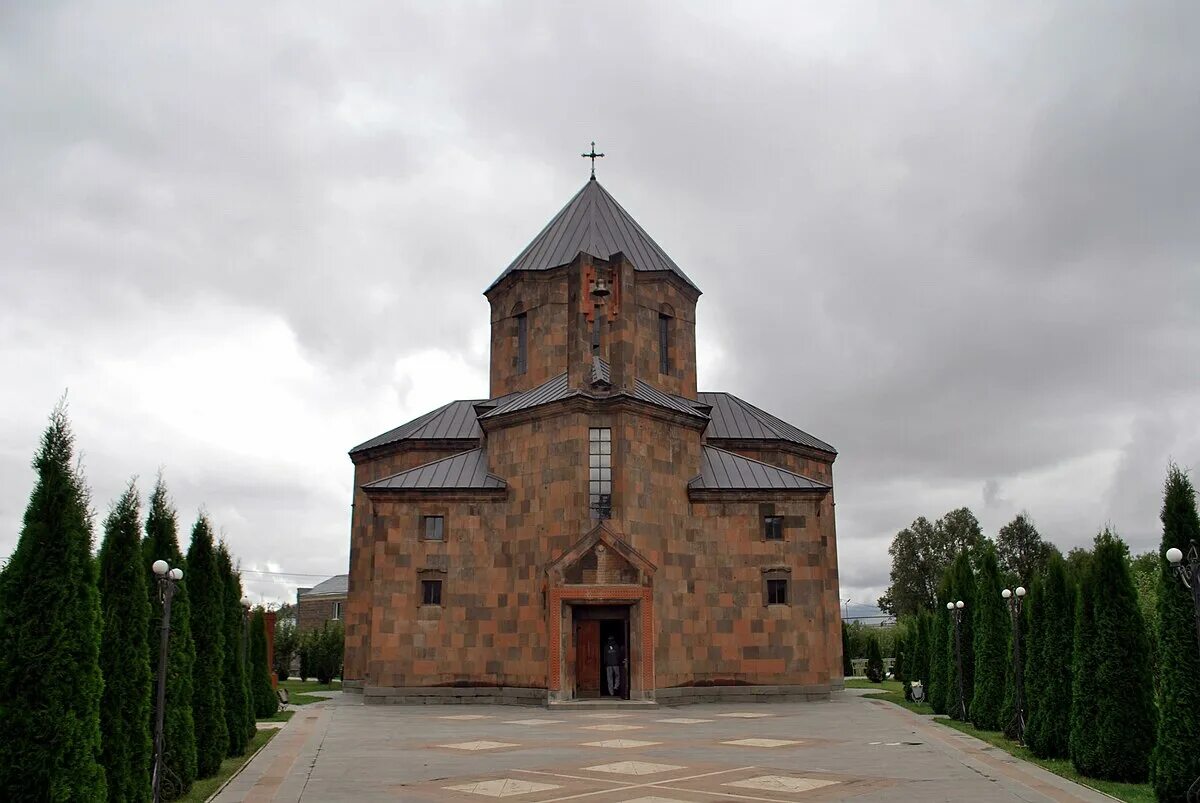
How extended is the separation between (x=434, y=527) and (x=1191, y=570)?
21.4 m

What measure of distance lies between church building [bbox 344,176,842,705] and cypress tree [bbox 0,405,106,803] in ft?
56.7

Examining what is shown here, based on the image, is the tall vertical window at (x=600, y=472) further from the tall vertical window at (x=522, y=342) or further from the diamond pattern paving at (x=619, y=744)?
the diamond pattern paving at (x=619, y=744)

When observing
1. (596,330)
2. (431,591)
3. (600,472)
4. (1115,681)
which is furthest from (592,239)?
(1115,681)

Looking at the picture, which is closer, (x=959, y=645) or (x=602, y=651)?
(x=959, y=645)

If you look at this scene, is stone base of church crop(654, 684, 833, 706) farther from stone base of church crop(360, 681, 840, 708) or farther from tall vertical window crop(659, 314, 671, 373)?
tall vertical window crop(659, 314, 671, 373)

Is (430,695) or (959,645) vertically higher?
(959,645)

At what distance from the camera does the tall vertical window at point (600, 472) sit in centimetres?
2739

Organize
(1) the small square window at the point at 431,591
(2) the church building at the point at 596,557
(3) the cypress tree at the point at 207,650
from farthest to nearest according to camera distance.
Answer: (1) the small square window at the point at 431,591 < (2) the church building at the point at 596,557 < (3) the cypress tree at the point at 207,650

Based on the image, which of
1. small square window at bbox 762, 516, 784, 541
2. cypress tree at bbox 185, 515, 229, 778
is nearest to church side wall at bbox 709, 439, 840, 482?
small square window at bbox 762, 516, 784, 541

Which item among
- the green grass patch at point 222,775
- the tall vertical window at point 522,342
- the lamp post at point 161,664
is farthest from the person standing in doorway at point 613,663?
the lamp post at point 161,664

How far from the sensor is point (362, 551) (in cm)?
3425

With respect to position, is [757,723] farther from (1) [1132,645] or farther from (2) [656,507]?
(1) [1132,645]

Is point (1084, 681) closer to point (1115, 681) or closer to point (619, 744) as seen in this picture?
point (1115, 681)

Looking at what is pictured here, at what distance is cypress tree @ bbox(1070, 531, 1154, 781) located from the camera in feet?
44.5
